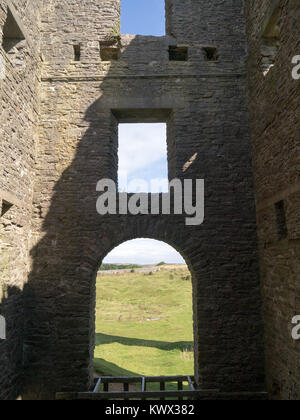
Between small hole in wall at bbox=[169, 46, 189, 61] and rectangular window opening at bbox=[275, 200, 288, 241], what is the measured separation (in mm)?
4144

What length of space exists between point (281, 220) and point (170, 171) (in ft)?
8.82

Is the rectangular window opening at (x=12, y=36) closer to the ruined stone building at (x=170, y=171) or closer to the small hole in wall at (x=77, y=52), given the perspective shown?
the ruined stone building at (x=170, y=171)

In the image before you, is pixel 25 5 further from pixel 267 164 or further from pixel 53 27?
pixel 267 164

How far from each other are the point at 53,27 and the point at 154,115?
3126mm

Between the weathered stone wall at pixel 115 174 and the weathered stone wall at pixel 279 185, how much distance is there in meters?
0.38

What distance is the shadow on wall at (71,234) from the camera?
19.1ft

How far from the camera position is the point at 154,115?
23.5ft

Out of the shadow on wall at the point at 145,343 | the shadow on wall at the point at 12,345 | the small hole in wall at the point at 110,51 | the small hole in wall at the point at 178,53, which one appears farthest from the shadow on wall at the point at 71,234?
the shadow on wall at the point at 145,343

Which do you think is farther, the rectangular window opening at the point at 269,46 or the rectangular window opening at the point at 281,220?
the rectangular window opening at the point at 269,46

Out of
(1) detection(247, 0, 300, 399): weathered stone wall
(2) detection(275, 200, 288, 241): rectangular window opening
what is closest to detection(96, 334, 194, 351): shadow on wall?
(1) detection(247, 0, 300, 399): weathered stone wall

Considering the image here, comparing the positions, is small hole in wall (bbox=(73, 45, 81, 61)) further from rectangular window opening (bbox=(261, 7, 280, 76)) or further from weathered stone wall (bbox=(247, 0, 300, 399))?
rectangular window opening (bbox=(261, 7, 280, 76))

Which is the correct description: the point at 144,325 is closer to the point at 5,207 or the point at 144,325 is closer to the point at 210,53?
the point at 5,207

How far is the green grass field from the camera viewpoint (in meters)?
8.99
